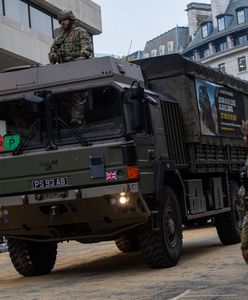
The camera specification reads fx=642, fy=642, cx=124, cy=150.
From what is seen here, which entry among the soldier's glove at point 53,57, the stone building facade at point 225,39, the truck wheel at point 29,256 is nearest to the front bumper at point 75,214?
the truck wheel at point 29,256

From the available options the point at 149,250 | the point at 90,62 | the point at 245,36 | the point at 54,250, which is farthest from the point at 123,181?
the point at 245,36

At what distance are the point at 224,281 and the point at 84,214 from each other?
2.30 meters

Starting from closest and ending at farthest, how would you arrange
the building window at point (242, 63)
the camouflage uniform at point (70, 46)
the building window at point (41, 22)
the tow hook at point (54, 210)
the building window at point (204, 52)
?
→ the tow hook at point (54, 210)
the camouflage uniform at point (70, 46)
the building window at point (41, 22)
the building window at point (242, 63)
the building window at point (204, 52)

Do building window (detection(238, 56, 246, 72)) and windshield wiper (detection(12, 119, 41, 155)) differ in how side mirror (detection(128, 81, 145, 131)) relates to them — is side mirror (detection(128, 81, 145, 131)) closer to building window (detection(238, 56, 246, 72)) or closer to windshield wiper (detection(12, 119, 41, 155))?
windshield wiper (detection(12, 119, 41, 155))

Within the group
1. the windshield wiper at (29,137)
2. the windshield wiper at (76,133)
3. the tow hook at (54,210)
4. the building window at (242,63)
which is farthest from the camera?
the building window at (242,63)

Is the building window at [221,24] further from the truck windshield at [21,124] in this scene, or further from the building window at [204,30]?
the truck windshield at [21,124]

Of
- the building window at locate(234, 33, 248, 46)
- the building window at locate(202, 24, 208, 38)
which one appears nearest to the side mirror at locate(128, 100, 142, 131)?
the building window at locate(234, 33, 248, 46)

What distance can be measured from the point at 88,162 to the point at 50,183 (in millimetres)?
662

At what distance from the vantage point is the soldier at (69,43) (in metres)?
10.0

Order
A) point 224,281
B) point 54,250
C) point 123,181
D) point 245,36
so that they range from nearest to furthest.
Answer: point 224,281 → point 123,181 → point 54,250 → point 245,36

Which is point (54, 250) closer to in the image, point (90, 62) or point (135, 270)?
point (135, 270)

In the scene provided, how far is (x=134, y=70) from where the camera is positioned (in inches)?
404

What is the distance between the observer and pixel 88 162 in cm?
889

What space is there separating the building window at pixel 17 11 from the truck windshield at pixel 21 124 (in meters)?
17.8
